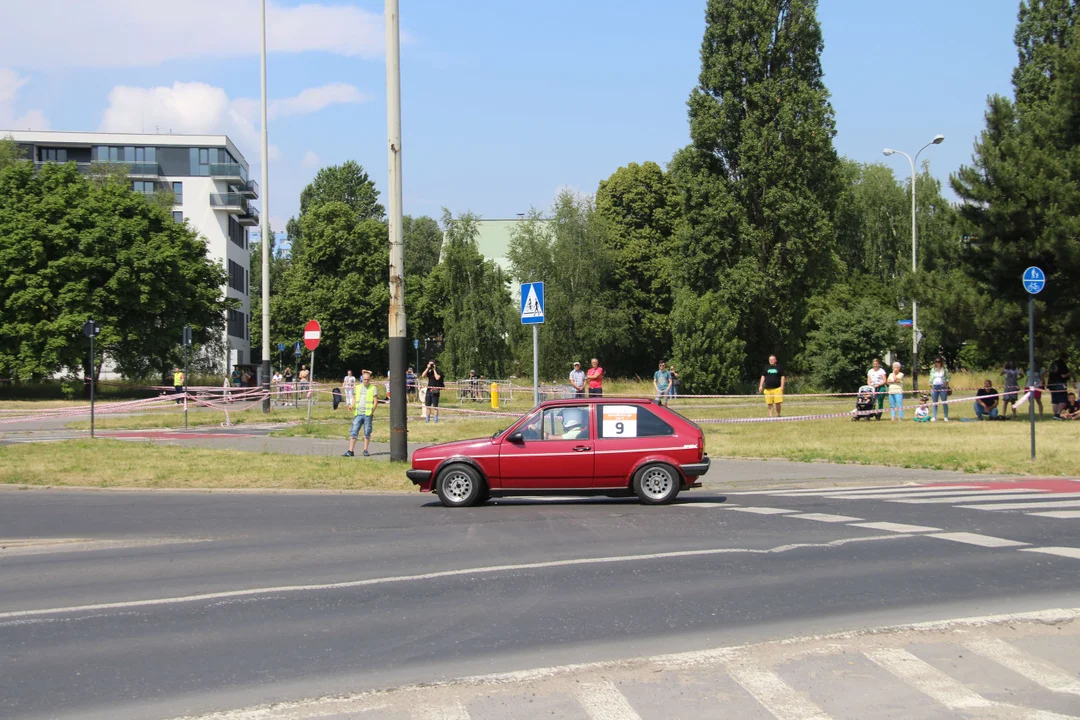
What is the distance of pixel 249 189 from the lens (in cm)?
9619

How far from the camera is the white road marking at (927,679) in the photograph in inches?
218

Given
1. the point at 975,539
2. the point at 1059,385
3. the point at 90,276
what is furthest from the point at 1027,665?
the point at 90,276

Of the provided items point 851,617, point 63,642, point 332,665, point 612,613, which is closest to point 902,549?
point 851,617

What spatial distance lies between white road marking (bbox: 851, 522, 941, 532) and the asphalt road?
87 mm

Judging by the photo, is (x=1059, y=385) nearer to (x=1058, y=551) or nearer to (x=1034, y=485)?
(x=1034, y=485)

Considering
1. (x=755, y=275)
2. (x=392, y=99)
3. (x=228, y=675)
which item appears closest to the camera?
(x=228, y=675)

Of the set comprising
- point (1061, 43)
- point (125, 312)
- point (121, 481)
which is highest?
point (1061, 43)

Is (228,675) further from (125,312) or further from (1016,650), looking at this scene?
(125,312)

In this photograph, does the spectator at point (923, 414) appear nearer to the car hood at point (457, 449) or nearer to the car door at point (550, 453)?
Result: the car door at point (550, 453)

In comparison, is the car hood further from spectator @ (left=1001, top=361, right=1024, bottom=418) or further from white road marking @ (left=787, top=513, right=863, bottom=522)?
spectator @ (left=1001, top=361, right=1024, bottom=418)

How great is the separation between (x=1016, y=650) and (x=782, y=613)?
1.57m

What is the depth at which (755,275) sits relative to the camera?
2148 inches

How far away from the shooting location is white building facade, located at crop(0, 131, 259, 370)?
8619 centimetres

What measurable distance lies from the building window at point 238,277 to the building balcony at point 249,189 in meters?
6.38
